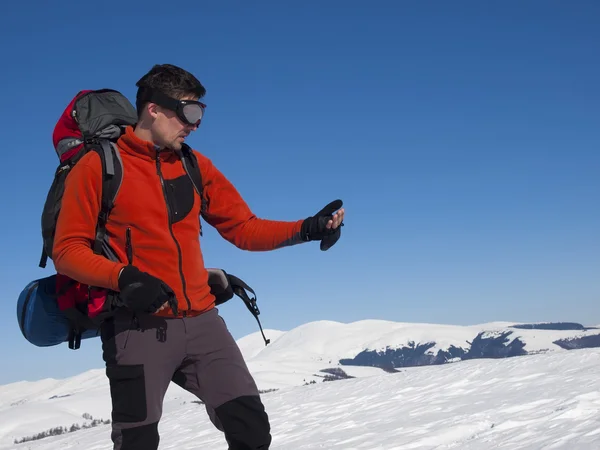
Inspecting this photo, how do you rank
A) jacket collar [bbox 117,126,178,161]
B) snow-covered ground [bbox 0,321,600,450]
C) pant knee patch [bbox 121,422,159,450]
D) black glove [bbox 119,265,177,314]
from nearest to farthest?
black glove [bbox 119,265,177,314], pant knee patch [bbox 121,422,159,450], jacket collar [bbox 117,126,178,161], snow-covered ground [bbox 0,321,600,450]

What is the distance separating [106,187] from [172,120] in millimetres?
482

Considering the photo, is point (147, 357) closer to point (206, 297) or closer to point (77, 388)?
point (206, 297)

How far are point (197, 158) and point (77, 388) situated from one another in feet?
460

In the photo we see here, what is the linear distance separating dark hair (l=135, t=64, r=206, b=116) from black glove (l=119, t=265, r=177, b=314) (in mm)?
926

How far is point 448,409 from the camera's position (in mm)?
6977

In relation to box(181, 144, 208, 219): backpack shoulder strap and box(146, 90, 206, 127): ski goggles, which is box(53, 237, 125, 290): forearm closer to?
box(181, 144, 208, 219): backpack shoulder strap

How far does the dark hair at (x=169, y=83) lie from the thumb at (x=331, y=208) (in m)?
0.86

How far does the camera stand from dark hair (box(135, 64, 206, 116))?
2.88 m

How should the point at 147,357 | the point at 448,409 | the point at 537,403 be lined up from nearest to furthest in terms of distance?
the point at 147,357
the point at 537,403
the point at 448,409

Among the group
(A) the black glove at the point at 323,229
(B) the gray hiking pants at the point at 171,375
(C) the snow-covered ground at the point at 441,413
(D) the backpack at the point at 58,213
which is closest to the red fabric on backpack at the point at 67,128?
(D) the backpack at the point at 58,213

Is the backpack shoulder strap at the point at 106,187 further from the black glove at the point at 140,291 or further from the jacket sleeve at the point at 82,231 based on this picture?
the black glove at the point at 140,291

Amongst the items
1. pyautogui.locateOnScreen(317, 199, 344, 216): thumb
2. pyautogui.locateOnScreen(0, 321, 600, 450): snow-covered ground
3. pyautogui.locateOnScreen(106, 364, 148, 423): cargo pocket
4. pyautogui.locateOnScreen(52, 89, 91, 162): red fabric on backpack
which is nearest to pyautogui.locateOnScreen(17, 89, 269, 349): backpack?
pyautogui.locateOnScreen(52, 89, 91, 162): red fabric on backpack

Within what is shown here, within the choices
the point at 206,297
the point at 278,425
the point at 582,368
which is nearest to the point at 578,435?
the point at 206,297

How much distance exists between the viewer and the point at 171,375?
8.89 ft
